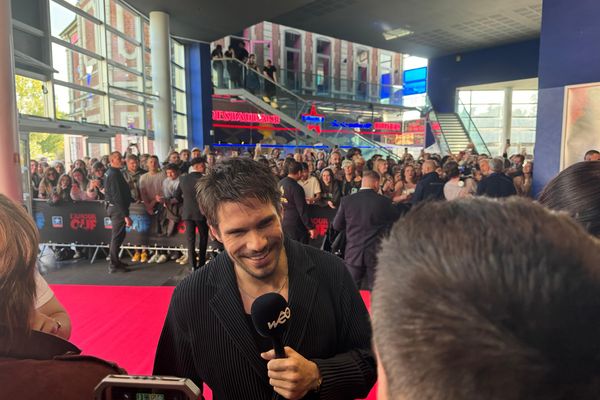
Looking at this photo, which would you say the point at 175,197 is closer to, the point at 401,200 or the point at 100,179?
the point at 100,179

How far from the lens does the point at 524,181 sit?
761 cm

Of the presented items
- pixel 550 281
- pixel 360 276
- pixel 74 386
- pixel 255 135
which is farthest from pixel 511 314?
pixel 255 135

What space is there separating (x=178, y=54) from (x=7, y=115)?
1098 cm

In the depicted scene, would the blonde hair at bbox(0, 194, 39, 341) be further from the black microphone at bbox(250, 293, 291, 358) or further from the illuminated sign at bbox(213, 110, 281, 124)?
the illuminated sign at bbox(213, 110, 281, 124)

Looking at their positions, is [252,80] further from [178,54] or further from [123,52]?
[123,52]

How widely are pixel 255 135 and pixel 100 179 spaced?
15.1 metres

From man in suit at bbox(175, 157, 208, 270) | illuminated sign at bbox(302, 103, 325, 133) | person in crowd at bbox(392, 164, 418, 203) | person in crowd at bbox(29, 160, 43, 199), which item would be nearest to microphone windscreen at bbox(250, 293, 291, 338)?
man in suit at bbox(175, 157, 208, 270)

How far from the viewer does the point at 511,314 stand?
455mm

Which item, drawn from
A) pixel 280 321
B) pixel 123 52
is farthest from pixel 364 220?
pixel 123 52

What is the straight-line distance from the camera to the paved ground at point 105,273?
18.2ft

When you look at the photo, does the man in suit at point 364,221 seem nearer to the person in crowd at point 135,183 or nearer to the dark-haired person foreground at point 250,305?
the dark-haired person foreground at point 250,305

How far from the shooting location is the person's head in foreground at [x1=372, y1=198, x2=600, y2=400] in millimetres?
441

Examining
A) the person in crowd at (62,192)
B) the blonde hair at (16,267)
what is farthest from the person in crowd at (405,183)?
the blonde hair at (16,267)

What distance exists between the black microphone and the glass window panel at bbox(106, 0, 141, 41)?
11295 millimetres
